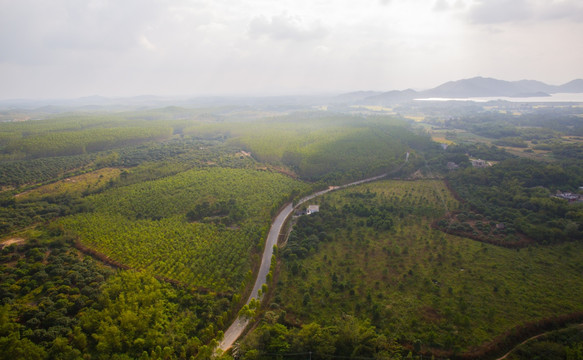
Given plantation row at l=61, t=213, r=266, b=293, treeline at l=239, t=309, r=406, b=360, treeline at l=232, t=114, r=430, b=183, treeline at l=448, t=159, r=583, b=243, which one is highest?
treeline at l=232, t=114, r=430, b=183

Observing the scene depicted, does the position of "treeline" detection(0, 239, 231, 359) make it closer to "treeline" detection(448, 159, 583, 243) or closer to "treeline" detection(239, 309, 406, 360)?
"treeline" detection(239, 309, 406, 360)

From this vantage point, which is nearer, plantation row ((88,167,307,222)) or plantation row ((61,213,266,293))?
plantation row ((61,213,266,293))

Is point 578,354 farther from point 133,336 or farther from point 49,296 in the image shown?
point 49,296

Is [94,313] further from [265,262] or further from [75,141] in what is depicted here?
[75,141]

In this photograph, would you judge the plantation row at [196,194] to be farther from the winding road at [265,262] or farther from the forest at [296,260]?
the winding road at [265,262]

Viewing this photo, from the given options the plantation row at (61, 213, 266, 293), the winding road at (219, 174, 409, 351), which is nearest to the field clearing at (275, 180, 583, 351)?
the winding road at (219, 174, 409, 351)

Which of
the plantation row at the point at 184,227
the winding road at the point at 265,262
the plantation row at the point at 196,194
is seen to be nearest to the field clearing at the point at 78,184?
the plantation row at the point at 184,227

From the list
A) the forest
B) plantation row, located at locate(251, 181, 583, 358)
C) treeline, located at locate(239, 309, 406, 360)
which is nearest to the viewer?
treeline, located at locate(239, 309, 406, 360)

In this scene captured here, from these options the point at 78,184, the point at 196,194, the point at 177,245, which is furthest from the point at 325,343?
the point at 78,184

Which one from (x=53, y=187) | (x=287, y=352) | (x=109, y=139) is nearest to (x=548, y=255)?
(x=287, y=352)
